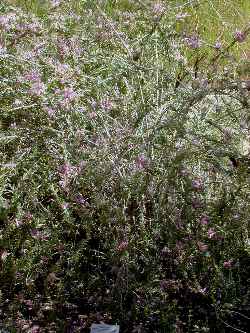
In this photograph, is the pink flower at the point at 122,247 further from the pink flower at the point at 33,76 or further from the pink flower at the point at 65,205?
the pink flower at the point at 33,76

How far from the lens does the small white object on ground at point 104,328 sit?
2.08 meters

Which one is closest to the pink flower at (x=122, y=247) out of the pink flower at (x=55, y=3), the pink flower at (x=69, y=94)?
the pink flower at (x=69, y=94)

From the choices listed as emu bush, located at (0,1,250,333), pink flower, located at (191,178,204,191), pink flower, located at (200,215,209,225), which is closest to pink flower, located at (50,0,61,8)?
emu bush, located at (0,1,250,333)

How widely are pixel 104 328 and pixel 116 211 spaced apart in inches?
16.0

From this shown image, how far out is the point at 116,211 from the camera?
2225 millimetres

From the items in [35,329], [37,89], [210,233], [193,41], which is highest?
[193,41]

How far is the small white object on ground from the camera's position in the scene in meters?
2.08

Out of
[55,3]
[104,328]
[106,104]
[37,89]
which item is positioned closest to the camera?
[104,328]

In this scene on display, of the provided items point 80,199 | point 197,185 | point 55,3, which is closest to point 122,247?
point 80,199

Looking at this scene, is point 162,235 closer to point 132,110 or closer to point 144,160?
point 144,160

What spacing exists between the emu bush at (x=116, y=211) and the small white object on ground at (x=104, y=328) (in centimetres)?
8

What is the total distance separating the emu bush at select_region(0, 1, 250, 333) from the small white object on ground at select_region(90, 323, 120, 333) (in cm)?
8

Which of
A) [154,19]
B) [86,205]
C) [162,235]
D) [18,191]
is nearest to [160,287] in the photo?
[162,235]

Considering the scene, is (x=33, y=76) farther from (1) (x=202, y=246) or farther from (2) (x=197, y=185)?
(1) (x=202, y=246)
